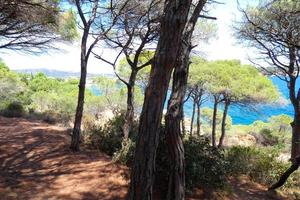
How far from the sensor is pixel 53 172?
6.52 metres

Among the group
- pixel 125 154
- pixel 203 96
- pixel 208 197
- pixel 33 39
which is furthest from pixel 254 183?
pixel 203 96

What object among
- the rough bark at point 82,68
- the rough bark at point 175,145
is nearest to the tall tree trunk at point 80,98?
the rough bark at point 82,68

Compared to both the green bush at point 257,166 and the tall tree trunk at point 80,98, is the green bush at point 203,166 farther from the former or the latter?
the tall tree trunk at point 80,98

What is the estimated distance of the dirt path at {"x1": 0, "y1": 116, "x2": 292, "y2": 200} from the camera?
5500mm

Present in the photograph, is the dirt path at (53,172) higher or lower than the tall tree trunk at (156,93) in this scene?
lower

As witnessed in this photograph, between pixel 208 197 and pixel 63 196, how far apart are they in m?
2.28

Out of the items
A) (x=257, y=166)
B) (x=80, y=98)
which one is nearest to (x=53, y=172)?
(x=80, y=98)

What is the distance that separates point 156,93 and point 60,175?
11.2 ft

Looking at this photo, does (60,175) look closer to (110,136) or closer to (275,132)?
(110,136)

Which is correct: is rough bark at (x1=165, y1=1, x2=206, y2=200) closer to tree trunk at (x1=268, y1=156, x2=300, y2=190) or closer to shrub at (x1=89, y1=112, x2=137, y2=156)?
tree trunk at (x1=268, y1=156, x2=300, y2=190)

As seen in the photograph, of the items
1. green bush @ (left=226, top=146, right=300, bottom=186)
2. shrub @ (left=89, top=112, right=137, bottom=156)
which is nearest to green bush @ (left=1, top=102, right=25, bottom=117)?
shrub @ (left=89, top=112, right=137, bottom=156)

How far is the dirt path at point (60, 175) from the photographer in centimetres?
550

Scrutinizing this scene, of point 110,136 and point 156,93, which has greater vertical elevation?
point 156,93

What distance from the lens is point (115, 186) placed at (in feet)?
18.9
